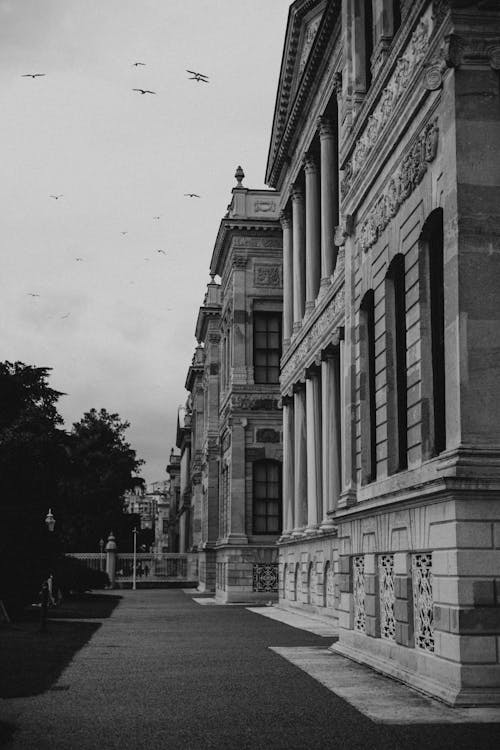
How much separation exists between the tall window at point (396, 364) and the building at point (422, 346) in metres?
0.03

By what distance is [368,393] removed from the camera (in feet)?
63.5

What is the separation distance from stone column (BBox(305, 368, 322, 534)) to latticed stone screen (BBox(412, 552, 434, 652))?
18159mm

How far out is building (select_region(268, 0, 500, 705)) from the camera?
13.1 m

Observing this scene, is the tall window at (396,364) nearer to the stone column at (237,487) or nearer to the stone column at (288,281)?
the stone column at (288,281)

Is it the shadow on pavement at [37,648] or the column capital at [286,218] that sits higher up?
the column capital at [286,218]

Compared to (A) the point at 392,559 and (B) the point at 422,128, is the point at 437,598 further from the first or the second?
(B) the point at 422,128

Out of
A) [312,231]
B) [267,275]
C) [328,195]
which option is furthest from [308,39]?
[267,275]

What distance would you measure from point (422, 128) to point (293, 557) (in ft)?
75.8

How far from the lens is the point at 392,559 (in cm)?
1684

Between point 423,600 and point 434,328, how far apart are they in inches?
147

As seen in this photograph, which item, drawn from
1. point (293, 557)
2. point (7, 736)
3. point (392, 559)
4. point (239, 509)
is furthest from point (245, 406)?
point (7, 736)

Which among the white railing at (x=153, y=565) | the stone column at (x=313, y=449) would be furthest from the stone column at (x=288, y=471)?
the white railing at (x=153, y=565)

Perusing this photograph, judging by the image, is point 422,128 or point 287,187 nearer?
point 422,128

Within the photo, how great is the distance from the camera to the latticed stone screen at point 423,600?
14.5 metres
